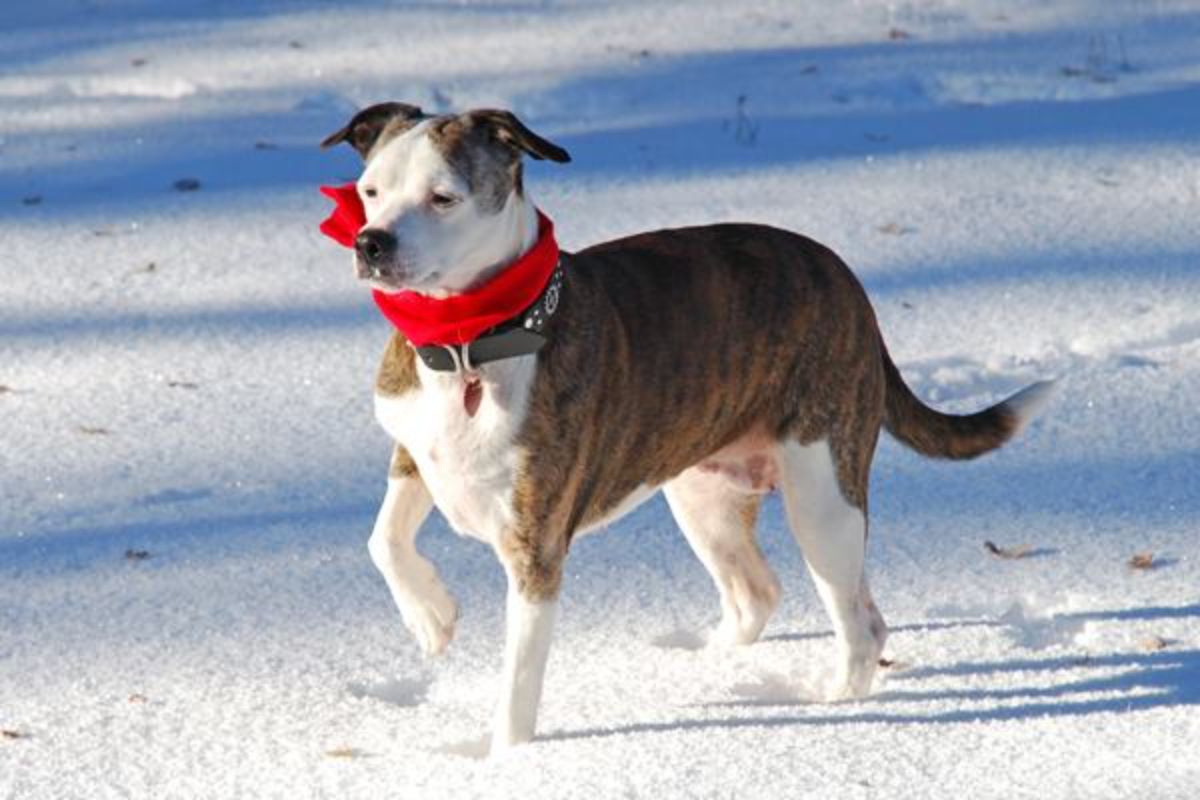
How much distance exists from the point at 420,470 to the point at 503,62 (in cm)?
613

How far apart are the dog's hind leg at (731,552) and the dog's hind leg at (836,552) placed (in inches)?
11.6

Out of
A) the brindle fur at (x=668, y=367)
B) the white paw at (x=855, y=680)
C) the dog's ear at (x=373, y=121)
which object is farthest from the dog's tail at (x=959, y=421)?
the dog's ear at (x=373, y=121)

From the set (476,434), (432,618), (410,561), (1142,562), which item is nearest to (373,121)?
(476,434)

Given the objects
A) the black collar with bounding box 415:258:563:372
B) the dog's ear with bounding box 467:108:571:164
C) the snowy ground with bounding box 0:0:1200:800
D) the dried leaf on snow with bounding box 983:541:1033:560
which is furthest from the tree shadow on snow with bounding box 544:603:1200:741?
the dog's ear with bounding box 467:108:571:164

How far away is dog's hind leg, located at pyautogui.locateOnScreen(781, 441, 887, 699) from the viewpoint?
5004 millimetres

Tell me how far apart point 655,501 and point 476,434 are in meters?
1.85

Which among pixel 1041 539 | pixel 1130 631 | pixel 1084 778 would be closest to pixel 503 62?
pixel 1041 539

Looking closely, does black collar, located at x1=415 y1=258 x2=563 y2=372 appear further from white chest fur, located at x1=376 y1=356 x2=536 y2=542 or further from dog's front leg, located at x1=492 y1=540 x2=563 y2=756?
dog's front leg, located at x1=492 y1=540 x2=563 y2=756

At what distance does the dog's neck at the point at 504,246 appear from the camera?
14.3 feet

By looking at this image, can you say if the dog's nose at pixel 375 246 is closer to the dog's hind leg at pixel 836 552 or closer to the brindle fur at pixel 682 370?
the brindle fur at pixel 682 370

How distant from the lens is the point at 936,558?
19.0 ft

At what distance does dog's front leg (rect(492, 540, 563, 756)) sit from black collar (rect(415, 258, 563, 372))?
1.38ft

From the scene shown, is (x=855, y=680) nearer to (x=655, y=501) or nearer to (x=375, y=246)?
(x=655, y=501)

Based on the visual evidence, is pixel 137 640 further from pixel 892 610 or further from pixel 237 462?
pixel 892 610
